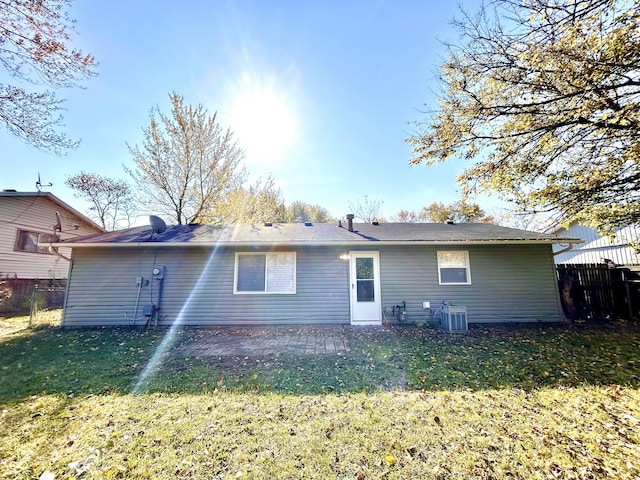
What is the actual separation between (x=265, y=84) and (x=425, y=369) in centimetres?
861

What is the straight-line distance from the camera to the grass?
225 centimetres

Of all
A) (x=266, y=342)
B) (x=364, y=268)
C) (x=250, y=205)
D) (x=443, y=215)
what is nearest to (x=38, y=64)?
(x=266, y=342)

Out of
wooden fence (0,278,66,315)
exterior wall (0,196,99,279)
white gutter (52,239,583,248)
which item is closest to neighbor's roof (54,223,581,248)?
white gutter (52,239,583,248)

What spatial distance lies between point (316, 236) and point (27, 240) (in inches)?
515

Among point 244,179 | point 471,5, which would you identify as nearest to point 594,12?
point 471,5

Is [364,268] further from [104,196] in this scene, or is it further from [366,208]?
[104,196]

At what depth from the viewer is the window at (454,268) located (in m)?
7.70

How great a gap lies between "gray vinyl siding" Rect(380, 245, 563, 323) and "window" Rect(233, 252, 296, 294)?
2.71m

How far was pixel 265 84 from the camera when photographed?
816 cm

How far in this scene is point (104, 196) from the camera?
71.9 ft

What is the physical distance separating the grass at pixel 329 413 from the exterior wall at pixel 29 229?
28.4 ft

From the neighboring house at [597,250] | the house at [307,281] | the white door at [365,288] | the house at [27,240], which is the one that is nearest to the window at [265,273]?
the house at [307,281]

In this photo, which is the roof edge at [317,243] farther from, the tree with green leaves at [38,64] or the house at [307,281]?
the tree with green leaves at [38,64]

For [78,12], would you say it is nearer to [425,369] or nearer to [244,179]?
[425,369]
